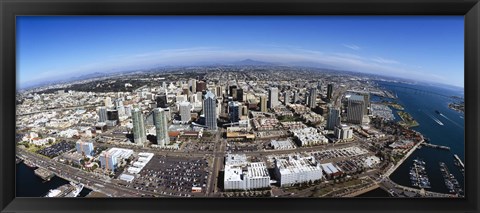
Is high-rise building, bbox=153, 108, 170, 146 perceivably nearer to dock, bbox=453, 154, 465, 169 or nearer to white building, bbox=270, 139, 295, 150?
white building, bbox=270, 139, 295, 150

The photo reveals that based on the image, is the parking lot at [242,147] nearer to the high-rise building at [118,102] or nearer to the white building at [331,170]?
the white building at [331,170]

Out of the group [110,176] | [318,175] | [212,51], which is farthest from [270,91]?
[110,176]

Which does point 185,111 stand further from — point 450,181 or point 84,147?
point 450,181

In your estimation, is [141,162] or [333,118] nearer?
[141,162]

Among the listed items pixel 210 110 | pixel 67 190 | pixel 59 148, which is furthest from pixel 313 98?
pixel 59 148

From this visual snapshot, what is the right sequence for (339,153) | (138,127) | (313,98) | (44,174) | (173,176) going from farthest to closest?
(313,98) < (138,127) < (339,153) < (173,176) < (44,174)

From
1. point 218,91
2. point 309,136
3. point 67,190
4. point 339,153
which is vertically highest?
point 218,91
